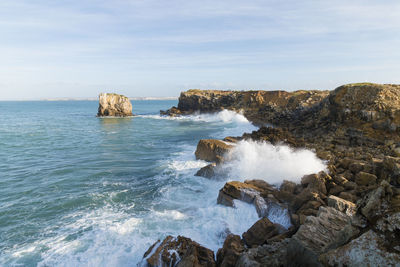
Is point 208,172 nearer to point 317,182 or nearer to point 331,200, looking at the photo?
point 317,182

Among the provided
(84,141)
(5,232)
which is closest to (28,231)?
(5,232)

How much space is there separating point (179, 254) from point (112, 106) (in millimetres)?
75157

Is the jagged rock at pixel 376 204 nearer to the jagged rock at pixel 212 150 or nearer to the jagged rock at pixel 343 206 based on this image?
the jagged rock at pixel 343 206

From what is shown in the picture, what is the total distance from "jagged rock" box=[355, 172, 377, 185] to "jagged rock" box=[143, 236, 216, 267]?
8.03 metres

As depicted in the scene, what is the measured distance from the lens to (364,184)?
36.2 feet

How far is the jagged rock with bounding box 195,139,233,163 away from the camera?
19812 millimetres

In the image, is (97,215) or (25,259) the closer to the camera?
(25,259)

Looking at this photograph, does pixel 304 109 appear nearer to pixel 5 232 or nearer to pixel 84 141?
pixel 84 141

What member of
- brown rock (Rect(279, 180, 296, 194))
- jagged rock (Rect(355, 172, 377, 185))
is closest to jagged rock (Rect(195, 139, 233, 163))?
brown rock (Rect(279, 180, 296, 194))

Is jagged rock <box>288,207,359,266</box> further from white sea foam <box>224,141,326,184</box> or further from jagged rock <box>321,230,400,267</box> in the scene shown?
white sea foam <box>224,141,326,184</box>

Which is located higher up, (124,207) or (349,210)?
(349,210)

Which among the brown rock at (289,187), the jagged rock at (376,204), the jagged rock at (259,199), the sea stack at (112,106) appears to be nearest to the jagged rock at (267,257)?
the jagged rock at (376,204)

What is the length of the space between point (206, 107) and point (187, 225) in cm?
6793

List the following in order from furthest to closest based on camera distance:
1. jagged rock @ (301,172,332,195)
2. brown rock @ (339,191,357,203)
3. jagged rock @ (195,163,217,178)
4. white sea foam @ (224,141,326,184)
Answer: jagged rock @ (195,163,217,178), white sea foam @ (224,141,326,184), jagged rock @ (301,172,332,195), brown rock @ (339,191,357,203)
